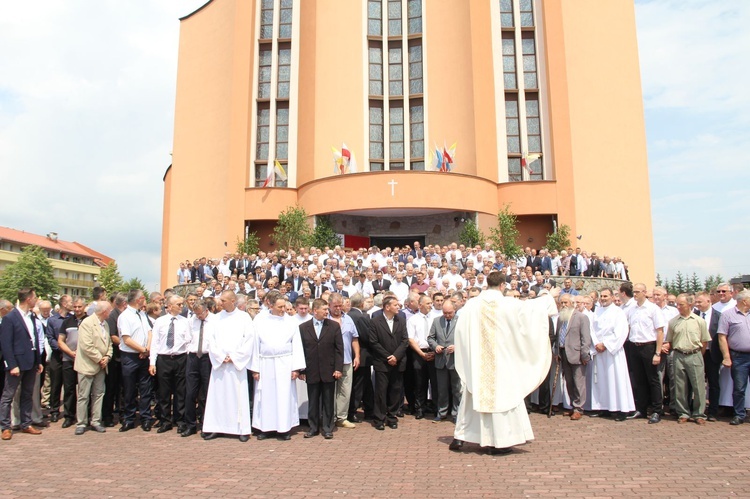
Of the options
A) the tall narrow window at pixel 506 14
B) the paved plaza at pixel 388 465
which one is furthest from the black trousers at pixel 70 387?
the tall narrow window at pixel 506 14

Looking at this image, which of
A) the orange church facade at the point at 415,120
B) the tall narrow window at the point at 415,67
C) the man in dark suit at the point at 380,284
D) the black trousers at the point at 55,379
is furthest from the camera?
the tall narrow window at the point at 415,67

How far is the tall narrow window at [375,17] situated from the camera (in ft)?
98.1

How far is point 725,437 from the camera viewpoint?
7355 mm

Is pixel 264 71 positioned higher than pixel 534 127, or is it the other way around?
pixel 264 71

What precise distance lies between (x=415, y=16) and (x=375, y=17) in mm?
2138

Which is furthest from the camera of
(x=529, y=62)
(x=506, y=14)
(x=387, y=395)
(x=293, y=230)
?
(x=506, y=14)

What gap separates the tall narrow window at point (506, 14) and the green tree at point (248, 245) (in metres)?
16.9

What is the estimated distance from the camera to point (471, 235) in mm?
25156

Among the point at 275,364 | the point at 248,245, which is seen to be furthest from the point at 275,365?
the point at 248,245

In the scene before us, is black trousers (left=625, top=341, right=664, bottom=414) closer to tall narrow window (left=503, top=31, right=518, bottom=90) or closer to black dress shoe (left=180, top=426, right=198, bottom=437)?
black dress shoe (left=180, top=426, right=198, bottom=437)

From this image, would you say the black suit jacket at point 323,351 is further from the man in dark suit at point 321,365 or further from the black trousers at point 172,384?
the black trousers at point 172,384

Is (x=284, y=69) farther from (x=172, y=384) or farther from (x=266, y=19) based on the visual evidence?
(x=172, y=384)

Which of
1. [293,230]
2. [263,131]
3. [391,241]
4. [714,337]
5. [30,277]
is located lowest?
[714,337]

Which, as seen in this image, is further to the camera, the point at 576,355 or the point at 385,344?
the point at 576,355
